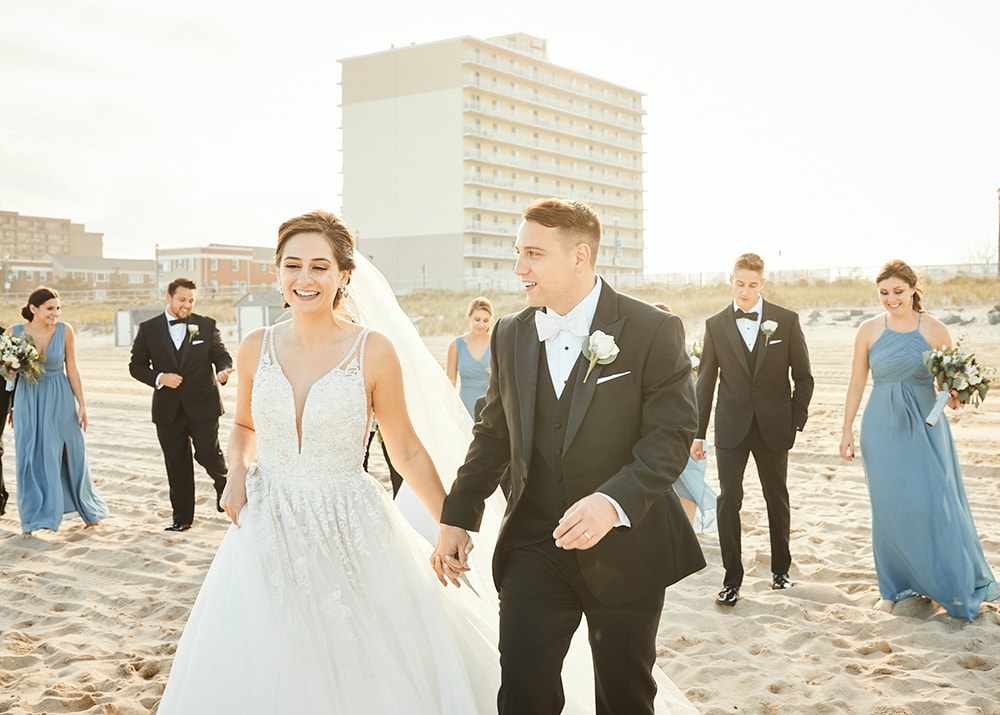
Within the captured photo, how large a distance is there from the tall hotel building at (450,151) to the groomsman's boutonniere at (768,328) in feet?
207

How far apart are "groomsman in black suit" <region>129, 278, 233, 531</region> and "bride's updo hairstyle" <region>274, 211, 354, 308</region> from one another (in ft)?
17.8

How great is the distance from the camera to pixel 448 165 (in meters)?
75.2

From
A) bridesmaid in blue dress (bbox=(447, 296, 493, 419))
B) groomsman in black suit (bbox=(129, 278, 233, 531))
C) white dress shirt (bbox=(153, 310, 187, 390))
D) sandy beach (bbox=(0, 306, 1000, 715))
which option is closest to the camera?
sandy beach (bbox=(0, 306, 1000, 715))

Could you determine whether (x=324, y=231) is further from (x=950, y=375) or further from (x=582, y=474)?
(x=950, y=375)

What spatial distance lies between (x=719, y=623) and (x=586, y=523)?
359cm

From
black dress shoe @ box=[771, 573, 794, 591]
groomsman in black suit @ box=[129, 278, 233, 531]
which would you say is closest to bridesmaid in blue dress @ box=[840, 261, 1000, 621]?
black dress shoe @ box=[771, 573, 794, 591]

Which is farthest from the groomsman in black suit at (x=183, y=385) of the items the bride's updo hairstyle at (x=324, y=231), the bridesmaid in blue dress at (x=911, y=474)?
the bridesmaid in blue dress at (x=911, y=474)

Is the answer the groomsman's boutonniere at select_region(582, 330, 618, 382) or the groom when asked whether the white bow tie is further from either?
the groomsman's boutonniere at select_region(582, 330, 618, 382)

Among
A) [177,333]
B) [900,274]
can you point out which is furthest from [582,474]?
[177,333]

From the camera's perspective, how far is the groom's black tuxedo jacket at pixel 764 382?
6.82 metres

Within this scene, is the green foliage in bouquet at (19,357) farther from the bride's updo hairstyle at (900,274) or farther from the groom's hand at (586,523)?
the groom's hand at (586,523)

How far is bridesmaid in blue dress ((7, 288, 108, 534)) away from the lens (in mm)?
9266

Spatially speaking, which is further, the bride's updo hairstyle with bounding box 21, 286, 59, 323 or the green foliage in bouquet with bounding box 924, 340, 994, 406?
the bride's updo hairstyle with bounding box 21, 286, 59, 323

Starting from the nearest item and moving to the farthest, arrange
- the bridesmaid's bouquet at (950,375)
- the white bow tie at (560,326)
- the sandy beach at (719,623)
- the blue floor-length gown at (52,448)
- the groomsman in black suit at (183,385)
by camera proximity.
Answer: the white bow tie at (560,326) → the sandy beach at (719,623) → the bridesmaid's bouquet at (950,375) → the blue floor-length gown at (52,448) → the groomsman in black suit at (183,385)
